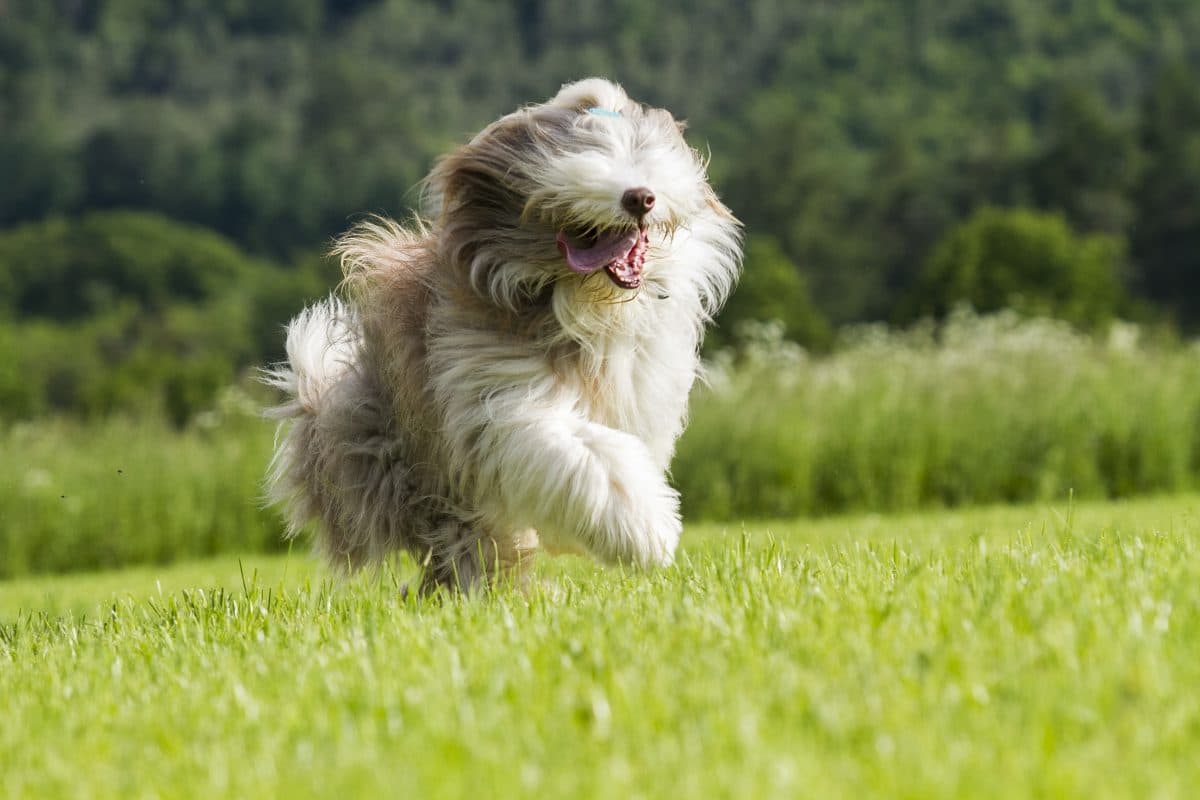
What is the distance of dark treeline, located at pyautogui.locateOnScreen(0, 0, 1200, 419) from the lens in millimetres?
45156

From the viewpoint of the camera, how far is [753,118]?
2090 inches

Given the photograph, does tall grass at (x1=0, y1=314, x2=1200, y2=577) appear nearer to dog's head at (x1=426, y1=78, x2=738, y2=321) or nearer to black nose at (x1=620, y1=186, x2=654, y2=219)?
dog's head at (x1=426, y1=78, x2=738, y2=321)

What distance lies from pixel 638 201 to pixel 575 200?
187mm

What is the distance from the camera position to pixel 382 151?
180 feet

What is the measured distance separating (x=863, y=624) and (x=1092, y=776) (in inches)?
38.0

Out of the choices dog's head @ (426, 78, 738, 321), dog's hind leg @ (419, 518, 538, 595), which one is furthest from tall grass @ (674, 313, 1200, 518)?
dog's head @ (426, 78, 738, 321)

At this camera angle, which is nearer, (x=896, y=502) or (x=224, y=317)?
(x=896, y=502)

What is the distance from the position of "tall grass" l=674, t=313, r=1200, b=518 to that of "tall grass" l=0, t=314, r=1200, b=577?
0.01m

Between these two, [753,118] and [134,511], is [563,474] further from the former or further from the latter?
[753,118]

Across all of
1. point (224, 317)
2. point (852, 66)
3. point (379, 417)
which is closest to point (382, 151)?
point (224, 317)

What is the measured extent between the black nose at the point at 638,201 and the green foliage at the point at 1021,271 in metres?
33.9

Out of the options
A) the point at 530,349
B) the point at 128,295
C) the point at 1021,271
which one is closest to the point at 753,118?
the point at 1021,271

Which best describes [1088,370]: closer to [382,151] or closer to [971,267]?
[971,267]

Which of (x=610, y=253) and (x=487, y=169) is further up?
(x=487, y=169)
